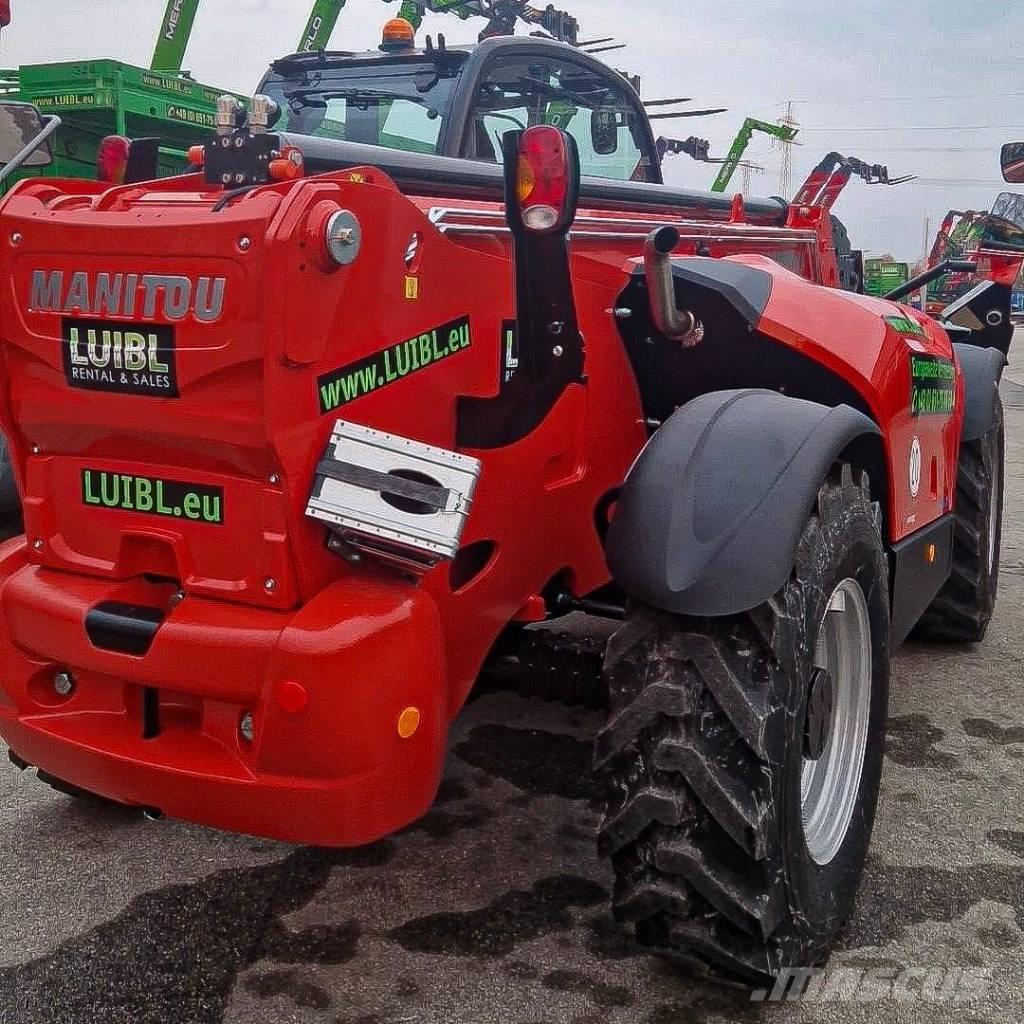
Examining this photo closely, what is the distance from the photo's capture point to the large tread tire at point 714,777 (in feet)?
6.88

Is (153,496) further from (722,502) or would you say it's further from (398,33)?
(398,33)

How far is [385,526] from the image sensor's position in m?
1.95

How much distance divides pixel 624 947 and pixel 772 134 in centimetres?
2249

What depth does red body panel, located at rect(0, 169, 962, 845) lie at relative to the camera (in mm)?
1919

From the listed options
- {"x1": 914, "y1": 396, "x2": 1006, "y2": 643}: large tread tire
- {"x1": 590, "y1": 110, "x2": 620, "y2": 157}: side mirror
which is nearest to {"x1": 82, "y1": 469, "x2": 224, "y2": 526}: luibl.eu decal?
{"x1": 590, "y1": 110, "x2": 620, "y2": 157}: side mirror

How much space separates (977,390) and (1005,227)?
1.87 metres

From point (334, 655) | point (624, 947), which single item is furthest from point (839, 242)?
point (334, 655)

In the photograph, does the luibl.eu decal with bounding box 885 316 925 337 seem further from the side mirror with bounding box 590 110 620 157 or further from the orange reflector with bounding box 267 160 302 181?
the orange reflector with bounding box 267 160 302 181

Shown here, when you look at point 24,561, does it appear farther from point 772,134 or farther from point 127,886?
point 772,134

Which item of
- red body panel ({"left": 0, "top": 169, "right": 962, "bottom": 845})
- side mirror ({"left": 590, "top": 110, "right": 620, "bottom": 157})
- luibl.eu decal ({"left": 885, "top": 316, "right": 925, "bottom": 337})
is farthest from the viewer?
side mirror ({"left": 590, "top": 110, "right": 620, "bottom": 157})

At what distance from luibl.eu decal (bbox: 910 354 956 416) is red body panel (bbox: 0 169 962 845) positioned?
3.77ft

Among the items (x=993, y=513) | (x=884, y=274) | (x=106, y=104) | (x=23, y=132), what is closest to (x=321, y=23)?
(x=106, y=104)

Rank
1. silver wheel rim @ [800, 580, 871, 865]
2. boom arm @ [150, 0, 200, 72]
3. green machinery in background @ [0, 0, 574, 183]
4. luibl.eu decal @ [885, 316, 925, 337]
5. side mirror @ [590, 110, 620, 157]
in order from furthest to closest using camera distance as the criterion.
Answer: boom arm @ [150, 0, 200, 72] → green machinery in background @ [0, 0, 574, 183] → side mirror @ [590, 110, 620, 157] → luibl.eu decal @ [885, 316, 925, 337] → silver wheel rim @ [800, 580, 871, 865]

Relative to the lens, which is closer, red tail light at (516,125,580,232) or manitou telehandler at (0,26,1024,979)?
manitou telehandler at (0,26,1024,979)
